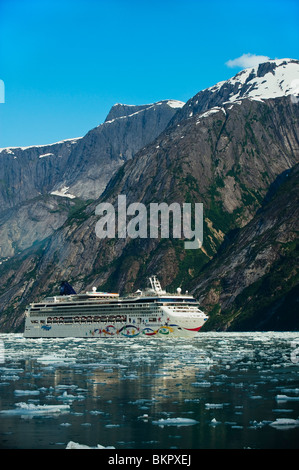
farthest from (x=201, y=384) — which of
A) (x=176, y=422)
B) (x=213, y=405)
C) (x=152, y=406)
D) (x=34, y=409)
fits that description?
(x=34, y=409)

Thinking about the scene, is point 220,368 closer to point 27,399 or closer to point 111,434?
point 27,399

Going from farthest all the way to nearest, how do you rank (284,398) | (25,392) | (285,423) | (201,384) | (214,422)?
1. (201,384)
2. (25,392)
3. (284,398)
4. (214,422)
5. (285,423)

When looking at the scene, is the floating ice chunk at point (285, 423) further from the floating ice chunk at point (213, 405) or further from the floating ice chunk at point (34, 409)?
the floating ice chunk at point (34, 409)

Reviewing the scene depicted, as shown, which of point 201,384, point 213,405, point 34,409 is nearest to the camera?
point 34,409

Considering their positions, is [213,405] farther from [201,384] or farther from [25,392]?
[25,392]

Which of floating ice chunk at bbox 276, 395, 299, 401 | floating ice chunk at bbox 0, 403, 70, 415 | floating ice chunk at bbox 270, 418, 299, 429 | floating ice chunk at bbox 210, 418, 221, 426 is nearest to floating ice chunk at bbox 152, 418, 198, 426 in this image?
floating ice chunk at bbox 210, 418, 221, 426

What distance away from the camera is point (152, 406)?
51.9 meters

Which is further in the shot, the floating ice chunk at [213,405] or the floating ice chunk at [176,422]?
the floating ice chunk at [213,405]

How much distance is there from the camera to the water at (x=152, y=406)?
4019 cm

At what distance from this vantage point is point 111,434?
4175cm

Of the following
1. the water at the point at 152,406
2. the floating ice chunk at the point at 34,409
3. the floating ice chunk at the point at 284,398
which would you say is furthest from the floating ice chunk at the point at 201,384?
the floating ice chunk at the point at 34,409

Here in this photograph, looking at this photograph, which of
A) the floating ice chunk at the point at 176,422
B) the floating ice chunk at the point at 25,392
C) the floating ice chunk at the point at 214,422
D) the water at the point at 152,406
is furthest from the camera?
the floating ice chunk at the point at 25,392
